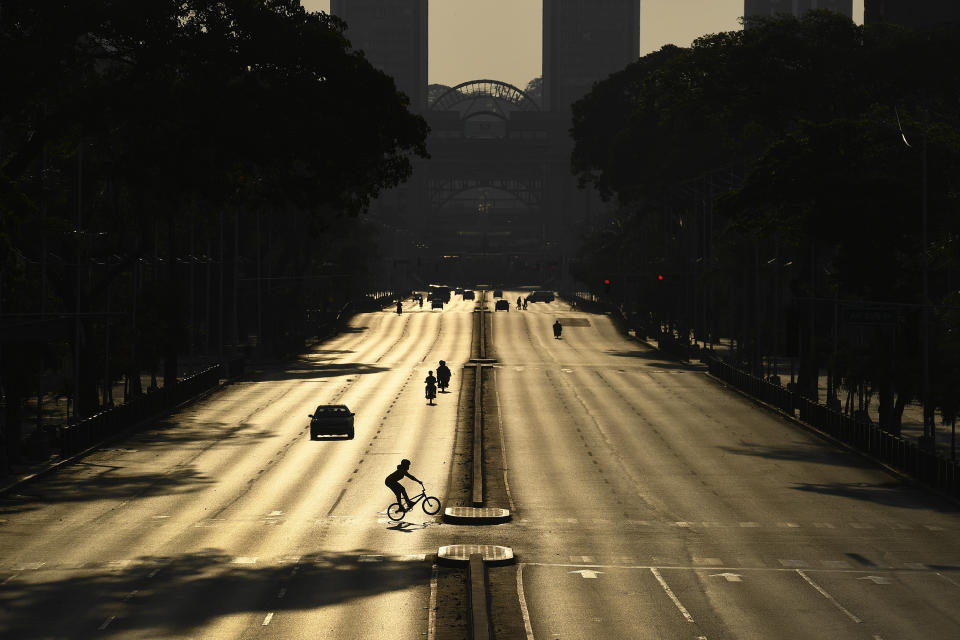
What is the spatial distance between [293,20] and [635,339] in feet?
319

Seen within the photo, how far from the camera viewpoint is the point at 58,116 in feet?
158

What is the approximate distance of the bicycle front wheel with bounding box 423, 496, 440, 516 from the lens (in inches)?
1793

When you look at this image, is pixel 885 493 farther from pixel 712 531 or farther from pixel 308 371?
pixel 308 371

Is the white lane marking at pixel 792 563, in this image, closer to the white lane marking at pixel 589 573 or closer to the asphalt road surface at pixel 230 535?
the white lane marking at pixel 589 573

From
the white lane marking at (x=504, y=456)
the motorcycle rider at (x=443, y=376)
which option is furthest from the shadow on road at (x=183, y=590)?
the motorcycle rider at (x=443, y=376)

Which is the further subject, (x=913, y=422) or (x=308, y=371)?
(x=308, y=371)

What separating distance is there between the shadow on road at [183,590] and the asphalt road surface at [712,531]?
3657 millimetres

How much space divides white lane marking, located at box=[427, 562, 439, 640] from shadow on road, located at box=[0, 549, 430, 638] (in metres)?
0.20

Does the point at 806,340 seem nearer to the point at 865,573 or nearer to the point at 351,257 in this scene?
the point at 865,573

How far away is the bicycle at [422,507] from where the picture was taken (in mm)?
44625

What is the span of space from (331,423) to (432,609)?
36.1 metres

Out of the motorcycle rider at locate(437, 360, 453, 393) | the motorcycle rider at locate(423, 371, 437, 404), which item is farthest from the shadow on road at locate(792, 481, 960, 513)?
the motorcycle rider at locate(437, 360, 453, 393)

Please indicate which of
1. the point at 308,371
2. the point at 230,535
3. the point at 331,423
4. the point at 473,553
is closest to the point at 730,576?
the point at 473,553

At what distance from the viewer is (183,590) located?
107 ft
